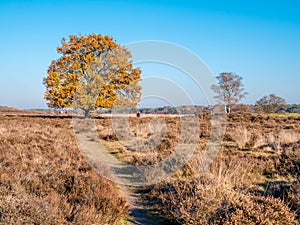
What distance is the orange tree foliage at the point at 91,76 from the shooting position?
97.9 ft

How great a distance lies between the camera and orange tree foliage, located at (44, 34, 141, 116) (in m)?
29.8

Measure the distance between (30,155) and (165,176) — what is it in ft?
15.0

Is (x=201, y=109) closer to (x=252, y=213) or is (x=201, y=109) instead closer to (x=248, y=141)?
(x=248, y=141)

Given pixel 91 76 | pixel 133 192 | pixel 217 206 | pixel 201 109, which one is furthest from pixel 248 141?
pixel 201 109

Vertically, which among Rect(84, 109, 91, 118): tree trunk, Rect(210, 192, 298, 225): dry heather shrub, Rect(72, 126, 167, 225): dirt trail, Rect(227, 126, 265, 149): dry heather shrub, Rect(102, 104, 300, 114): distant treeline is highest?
Rect(102, 104, 300, 114): distant treeline

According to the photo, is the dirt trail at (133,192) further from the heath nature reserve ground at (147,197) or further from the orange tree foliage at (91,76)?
the orange tree foliage at (91,76)

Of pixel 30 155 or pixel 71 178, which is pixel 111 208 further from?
pixel 30 155

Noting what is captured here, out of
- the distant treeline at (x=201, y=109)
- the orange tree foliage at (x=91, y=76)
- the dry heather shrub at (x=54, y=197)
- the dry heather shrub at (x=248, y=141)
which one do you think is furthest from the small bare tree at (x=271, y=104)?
the dry heather shrub at (x=54, y=197)

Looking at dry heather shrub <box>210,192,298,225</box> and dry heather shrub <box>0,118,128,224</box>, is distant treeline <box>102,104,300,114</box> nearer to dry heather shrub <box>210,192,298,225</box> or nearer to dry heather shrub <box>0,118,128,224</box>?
dry heather shrub <box>0,118,128,224</box>

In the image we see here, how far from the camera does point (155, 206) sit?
5875 mm

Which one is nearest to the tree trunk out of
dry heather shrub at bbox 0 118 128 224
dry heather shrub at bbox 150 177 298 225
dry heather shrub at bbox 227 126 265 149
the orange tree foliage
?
the orange tree foliage

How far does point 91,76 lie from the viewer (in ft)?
98.2

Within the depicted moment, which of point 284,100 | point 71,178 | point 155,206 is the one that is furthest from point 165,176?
point 284,100

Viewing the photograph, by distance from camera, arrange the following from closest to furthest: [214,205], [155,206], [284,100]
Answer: [214,205] < [155,206] < [284,100]
